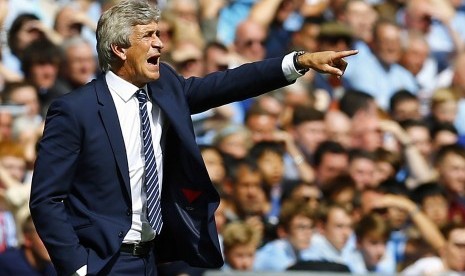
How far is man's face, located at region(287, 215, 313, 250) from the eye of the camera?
8.00 m

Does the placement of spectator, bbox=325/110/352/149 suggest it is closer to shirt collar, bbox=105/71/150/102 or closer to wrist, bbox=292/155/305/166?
wrist, bbox=292/155/305/166

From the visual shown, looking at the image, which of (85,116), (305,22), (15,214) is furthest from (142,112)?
(305,22)

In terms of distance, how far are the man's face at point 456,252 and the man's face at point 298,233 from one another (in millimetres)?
1091

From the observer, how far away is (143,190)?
15.1ft

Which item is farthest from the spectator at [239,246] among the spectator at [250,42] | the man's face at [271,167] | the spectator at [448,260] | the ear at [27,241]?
the spectator at [250,42]

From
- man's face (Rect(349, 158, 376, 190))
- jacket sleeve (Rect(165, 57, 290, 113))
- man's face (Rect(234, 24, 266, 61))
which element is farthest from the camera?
man's face (Rect(234, 24, 266, 61))

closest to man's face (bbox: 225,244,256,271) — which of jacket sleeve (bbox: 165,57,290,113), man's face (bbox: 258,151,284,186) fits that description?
man's face (bbox: 258,151,284,186)

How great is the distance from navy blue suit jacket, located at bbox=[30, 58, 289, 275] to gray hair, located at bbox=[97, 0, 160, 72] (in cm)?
19

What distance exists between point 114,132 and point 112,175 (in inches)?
6.2

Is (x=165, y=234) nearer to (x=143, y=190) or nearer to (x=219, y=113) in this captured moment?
(x=143, y=190)

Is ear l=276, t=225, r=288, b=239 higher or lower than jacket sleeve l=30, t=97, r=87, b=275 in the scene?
lower

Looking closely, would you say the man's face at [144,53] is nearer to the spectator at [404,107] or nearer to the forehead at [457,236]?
the forehead at [457,236]

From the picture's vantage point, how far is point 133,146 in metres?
4.60

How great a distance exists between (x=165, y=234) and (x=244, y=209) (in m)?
3.49
